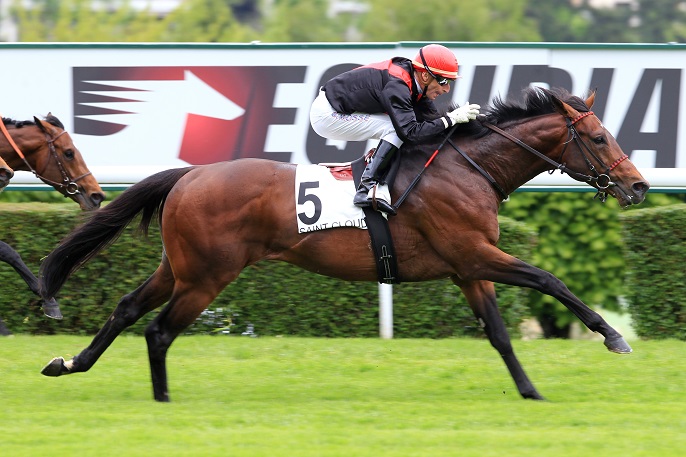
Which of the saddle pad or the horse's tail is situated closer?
the saddle pad

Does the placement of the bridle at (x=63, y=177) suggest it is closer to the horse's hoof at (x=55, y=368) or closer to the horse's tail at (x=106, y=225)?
the horse's tail at (x=106, y=225)

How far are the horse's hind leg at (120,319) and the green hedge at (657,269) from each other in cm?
385

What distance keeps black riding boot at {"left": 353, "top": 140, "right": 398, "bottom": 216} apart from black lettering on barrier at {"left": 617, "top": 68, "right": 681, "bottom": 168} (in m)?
3.42

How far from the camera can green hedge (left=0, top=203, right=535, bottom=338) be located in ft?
28.1

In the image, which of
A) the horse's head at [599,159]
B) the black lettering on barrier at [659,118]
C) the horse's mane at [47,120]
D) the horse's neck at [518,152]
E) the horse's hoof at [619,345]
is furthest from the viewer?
the black lettering on barrier at [659,118]

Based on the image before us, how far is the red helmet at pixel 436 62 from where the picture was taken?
6.33 m

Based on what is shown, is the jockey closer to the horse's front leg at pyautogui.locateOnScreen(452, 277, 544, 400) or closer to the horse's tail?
the horse's front leg at pyautogui.locateOnScreen(452, 277, 544, 400)

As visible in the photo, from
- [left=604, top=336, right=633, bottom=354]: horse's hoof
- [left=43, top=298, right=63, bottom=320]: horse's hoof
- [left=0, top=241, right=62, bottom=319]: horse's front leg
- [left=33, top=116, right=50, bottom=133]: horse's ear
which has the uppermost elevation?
[left=33, top=116, right=50, bottom=133]: horse's ear

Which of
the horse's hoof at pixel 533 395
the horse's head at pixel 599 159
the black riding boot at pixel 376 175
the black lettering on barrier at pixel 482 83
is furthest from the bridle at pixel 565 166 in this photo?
the black lettering on barrier at pixel 482 83

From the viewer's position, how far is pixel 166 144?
9.27 metres

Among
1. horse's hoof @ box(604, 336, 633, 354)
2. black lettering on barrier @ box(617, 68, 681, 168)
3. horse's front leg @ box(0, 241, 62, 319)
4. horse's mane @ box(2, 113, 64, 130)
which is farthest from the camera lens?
black lettering on barrier @ box(617, 68, 681, 168)

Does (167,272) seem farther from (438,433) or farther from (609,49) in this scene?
(609,49)

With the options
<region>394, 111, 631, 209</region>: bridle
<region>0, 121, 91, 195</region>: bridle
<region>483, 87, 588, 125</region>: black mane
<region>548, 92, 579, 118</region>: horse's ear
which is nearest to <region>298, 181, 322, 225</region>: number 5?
<region>394, 111, 631, 209</region>: bridle

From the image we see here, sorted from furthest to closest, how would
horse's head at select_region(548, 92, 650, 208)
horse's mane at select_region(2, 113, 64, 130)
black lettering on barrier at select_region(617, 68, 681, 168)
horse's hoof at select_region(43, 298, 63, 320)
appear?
black lettering on barrier at select_region(617, 68, 681, 168)
horse's mane at select_region(2, 113, 64, 130)
horse's hoof at select_region(43, 298, 63, 320)
horse's head at select_region(548, 92, 650, 208)
